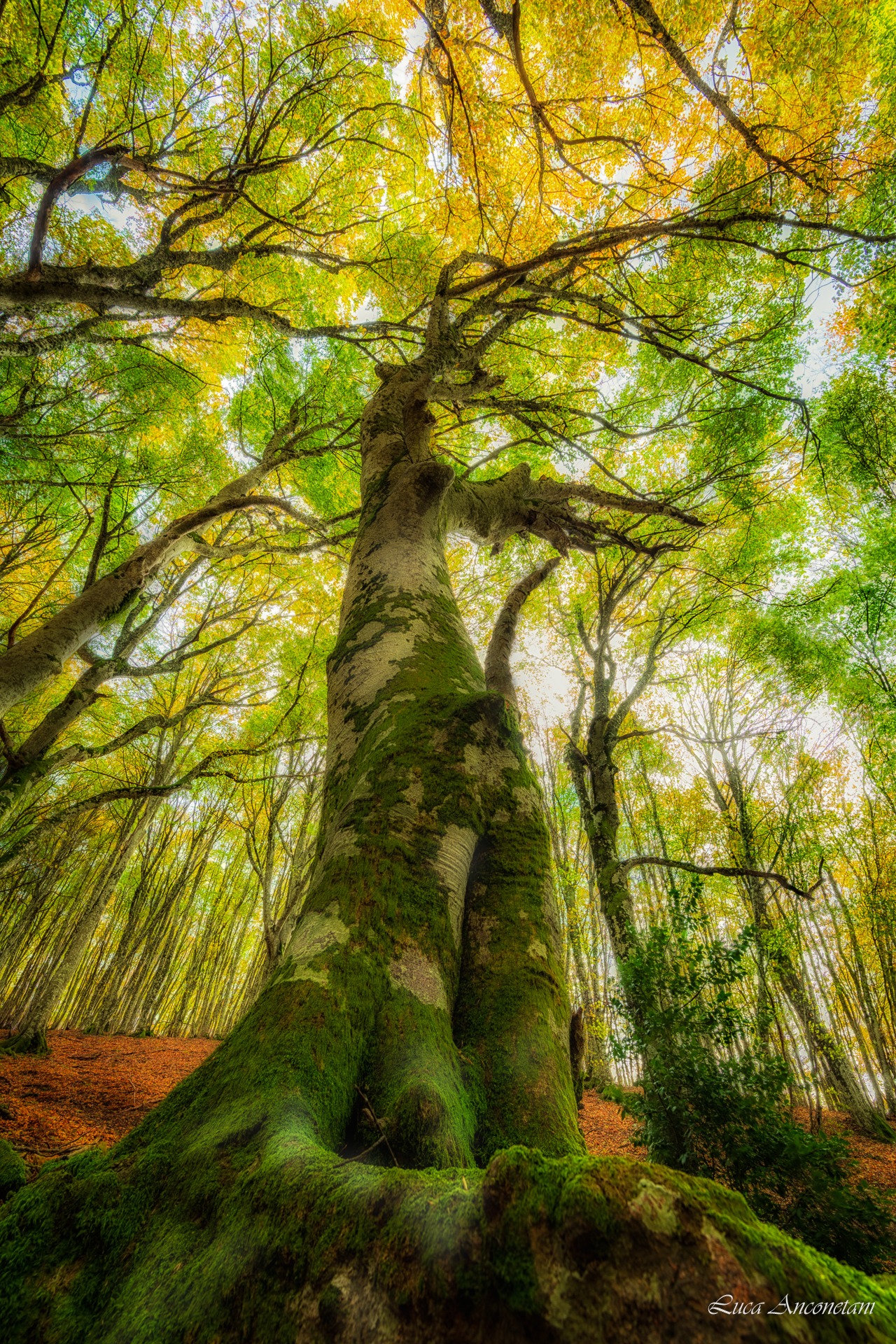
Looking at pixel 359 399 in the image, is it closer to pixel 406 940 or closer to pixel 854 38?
pixel 854 38

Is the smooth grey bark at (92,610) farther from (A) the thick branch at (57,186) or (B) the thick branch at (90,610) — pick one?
(A) the thick branch at (57,186)

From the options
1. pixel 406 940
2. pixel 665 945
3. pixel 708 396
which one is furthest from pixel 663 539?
pixel 406 940

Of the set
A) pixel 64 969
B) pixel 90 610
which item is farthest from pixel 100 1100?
pixel 90 610

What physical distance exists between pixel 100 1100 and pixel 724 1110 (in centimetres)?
491

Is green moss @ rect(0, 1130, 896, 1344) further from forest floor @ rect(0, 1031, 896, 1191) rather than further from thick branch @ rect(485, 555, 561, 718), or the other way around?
thick branch @ rect(485, 555, 561, 718)

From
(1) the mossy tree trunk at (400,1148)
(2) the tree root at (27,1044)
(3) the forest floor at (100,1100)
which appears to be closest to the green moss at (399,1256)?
(1) the mossy tree trunk at (400,1148)

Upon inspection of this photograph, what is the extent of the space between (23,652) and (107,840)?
32.6 feet

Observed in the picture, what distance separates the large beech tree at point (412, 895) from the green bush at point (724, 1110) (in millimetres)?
2888

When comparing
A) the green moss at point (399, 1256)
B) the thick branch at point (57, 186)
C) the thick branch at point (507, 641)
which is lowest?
the green moss at point (399, 1256)

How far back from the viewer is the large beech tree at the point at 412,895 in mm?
590

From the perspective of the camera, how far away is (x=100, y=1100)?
13.2 ft

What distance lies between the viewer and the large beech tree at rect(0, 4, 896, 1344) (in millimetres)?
590

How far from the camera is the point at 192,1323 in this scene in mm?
678

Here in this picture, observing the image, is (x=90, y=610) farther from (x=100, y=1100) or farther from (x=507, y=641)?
(x=100, y=1100)
